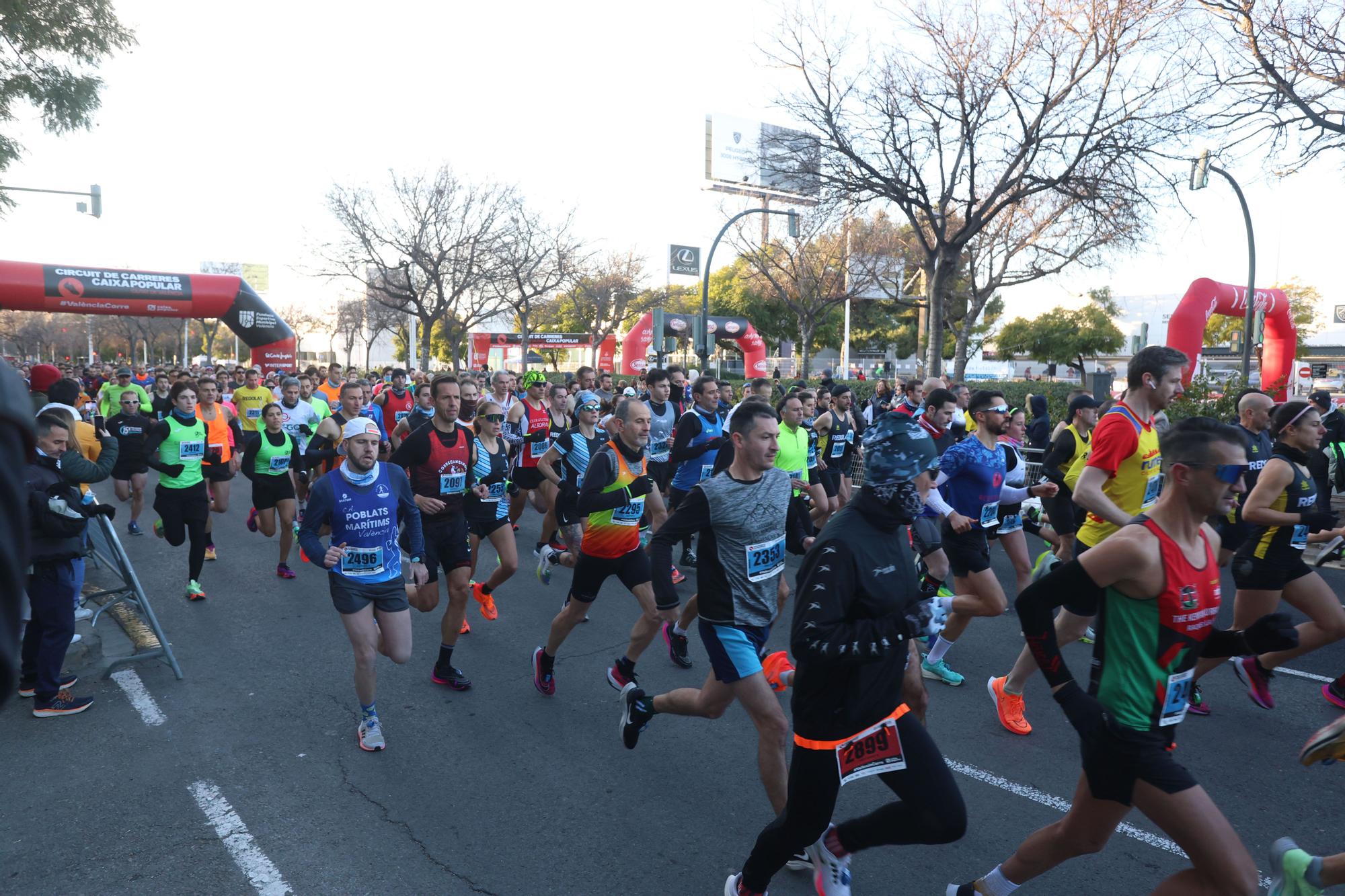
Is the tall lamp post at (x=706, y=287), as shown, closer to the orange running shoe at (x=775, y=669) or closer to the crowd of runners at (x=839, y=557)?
the crowd of runners at (x=839, y=557)

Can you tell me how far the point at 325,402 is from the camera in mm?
11891

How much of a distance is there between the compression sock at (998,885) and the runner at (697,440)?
527 cm

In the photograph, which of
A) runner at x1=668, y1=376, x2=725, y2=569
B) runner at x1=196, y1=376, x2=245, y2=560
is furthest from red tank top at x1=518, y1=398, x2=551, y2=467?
runner at x1=196, y1=376, x2=245, y2=560

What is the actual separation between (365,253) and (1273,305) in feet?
96.1

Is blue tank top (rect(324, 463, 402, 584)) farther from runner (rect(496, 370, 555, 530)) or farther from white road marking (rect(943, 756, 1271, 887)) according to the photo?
runner (rect(496, 370, 555, 530))

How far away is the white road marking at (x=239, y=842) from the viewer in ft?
11.6

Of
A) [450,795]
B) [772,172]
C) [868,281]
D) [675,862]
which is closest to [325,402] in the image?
[450,795]

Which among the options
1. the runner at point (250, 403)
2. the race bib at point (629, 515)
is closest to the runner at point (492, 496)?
the race bib at point (629, 515)

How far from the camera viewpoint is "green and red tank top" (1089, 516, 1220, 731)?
9.00 feet

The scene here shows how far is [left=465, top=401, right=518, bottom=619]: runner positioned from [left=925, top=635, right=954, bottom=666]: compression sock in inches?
123

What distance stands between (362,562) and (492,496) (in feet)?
6.44

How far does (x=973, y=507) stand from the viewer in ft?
19.6

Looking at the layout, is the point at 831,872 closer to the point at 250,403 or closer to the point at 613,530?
the point at 613,530

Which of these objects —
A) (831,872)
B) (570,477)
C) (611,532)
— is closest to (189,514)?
(570,477)
